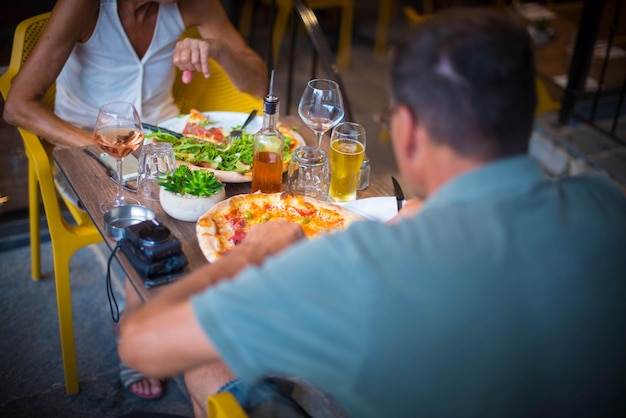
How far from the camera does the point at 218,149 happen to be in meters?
2.20

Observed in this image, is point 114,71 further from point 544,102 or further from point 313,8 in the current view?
point 313,8

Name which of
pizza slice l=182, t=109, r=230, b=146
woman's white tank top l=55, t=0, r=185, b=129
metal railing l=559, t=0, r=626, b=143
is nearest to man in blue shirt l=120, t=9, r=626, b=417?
pizza slice l=182, t=109, r=230, b=146

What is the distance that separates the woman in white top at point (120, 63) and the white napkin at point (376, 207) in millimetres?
845

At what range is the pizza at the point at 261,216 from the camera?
5.78 ft

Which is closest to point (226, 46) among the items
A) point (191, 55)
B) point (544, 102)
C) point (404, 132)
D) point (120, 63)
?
point (191, 55)

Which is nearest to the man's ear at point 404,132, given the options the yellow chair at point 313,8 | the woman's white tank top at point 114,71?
the woman's white tank top at point 114,71

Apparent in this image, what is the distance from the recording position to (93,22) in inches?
102

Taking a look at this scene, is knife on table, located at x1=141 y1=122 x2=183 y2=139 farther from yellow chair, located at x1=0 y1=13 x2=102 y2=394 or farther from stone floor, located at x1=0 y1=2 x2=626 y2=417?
stone floor, located at x1=0 y1=2 x2=626 y2=417

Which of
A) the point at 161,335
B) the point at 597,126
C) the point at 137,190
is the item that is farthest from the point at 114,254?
the point at 597,126

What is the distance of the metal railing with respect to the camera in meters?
4.01

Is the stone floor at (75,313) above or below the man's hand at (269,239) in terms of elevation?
below

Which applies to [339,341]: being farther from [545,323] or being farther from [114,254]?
[114,254]

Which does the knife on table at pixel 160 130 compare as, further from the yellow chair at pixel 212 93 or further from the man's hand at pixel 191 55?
the yellow chair at pixel 212 93

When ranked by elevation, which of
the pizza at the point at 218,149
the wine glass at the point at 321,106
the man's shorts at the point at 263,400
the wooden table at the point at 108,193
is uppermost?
the wine glass at the point at 321,106
